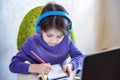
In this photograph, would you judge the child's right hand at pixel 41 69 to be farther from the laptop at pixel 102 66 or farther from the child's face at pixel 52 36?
the laptop at pixel 102 66

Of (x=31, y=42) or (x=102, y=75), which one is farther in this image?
(x=31, y=42)

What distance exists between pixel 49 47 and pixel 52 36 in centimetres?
9

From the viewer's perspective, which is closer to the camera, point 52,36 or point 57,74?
point 57,74

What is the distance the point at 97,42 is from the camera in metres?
2.50

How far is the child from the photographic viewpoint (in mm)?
925

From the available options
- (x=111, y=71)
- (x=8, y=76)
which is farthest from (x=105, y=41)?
(x=111, y=71)

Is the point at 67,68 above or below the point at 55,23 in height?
below

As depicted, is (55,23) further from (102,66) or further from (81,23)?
(81,23)

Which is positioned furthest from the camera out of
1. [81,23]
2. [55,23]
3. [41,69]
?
[81,23]

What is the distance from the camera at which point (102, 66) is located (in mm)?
Result: 563

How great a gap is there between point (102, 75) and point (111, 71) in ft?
0.10

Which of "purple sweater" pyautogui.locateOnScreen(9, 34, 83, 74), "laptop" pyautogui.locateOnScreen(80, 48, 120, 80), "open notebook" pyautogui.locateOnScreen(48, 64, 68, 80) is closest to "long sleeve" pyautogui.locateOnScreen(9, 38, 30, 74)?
"purple sweater" pyautogui.locateOnScreen(9, 34, 83, 74)

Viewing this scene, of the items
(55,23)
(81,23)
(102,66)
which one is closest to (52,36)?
(55,23)

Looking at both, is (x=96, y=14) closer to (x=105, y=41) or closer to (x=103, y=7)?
(x=103, y=7)
